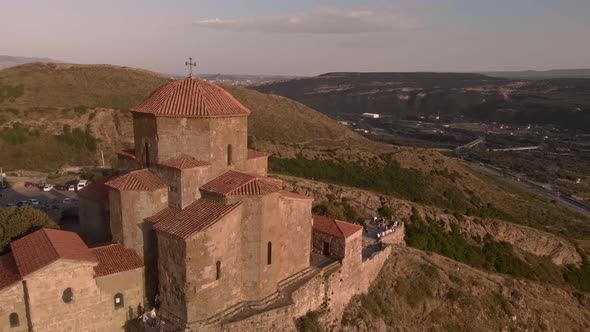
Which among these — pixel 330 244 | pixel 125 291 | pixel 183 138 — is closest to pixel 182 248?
pixel 125 291

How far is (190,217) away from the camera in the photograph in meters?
14.7

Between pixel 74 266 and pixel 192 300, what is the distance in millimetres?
3788

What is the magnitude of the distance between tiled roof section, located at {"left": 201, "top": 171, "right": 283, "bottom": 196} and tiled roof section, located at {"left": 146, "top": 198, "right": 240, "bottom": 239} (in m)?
0.44

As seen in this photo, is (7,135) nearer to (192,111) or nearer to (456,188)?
(192,111)

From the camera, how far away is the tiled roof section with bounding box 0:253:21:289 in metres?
13.1

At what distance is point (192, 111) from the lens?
15.6m

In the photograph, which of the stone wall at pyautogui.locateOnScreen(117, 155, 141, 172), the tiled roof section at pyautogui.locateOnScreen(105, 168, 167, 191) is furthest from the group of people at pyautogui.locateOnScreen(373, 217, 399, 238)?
the stone wall at pyautogui.locateOnScreen(117, 155, 141, 172)

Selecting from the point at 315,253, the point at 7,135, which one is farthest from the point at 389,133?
the point at 315,253

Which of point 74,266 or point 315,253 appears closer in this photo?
point 74,266

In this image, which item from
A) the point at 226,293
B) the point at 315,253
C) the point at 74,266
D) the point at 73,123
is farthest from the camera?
the point at 73,123

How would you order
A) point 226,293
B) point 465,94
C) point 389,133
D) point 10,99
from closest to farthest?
point 226,293
point 10,99
point 389,133
point 465,94

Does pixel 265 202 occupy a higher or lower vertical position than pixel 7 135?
higher

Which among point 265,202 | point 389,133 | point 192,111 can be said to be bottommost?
point 389,133

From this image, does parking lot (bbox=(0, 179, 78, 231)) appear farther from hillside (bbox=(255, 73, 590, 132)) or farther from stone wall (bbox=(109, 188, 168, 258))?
hillside (bbox=(255, 73, 590, 132))
